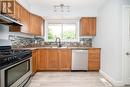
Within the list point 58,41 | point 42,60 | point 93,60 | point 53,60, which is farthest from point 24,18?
point 93,60

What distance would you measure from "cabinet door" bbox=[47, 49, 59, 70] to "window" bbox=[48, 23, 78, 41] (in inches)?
45.8

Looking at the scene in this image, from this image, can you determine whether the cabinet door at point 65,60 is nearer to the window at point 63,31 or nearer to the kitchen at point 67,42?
the kitchen at point 67,42

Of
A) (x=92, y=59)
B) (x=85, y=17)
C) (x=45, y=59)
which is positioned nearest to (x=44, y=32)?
(x=45, y=59)

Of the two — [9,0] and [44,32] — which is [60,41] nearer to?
[44,32]

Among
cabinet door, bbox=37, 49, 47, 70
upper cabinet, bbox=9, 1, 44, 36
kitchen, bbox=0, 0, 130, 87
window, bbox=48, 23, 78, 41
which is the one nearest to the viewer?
kitchen, bbox=0, 0, 130, 87

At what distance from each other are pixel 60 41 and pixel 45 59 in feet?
3.99

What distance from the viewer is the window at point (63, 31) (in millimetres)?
6964

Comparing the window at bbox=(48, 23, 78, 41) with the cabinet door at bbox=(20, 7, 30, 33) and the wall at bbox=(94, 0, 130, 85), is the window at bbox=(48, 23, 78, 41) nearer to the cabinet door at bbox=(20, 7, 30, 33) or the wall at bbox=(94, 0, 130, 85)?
the cabinet door at bbox=(20, 7, 30, 33)

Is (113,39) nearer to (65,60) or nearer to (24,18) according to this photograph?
(65,60)

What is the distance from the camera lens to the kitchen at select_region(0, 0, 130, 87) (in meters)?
4.07

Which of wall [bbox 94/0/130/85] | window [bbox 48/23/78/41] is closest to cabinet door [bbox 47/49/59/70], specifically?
window [bbox 48/23/78/41]

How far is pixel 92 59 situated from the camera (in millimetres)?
5910

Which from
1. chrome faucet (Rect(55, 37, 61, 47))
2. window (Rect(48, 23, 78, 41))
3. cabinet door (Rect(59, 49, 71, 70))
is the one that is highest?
window (Rect(48, 23, 78, 41))

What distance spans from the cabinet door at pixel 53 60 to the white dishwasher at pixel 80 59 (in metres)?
0.64
